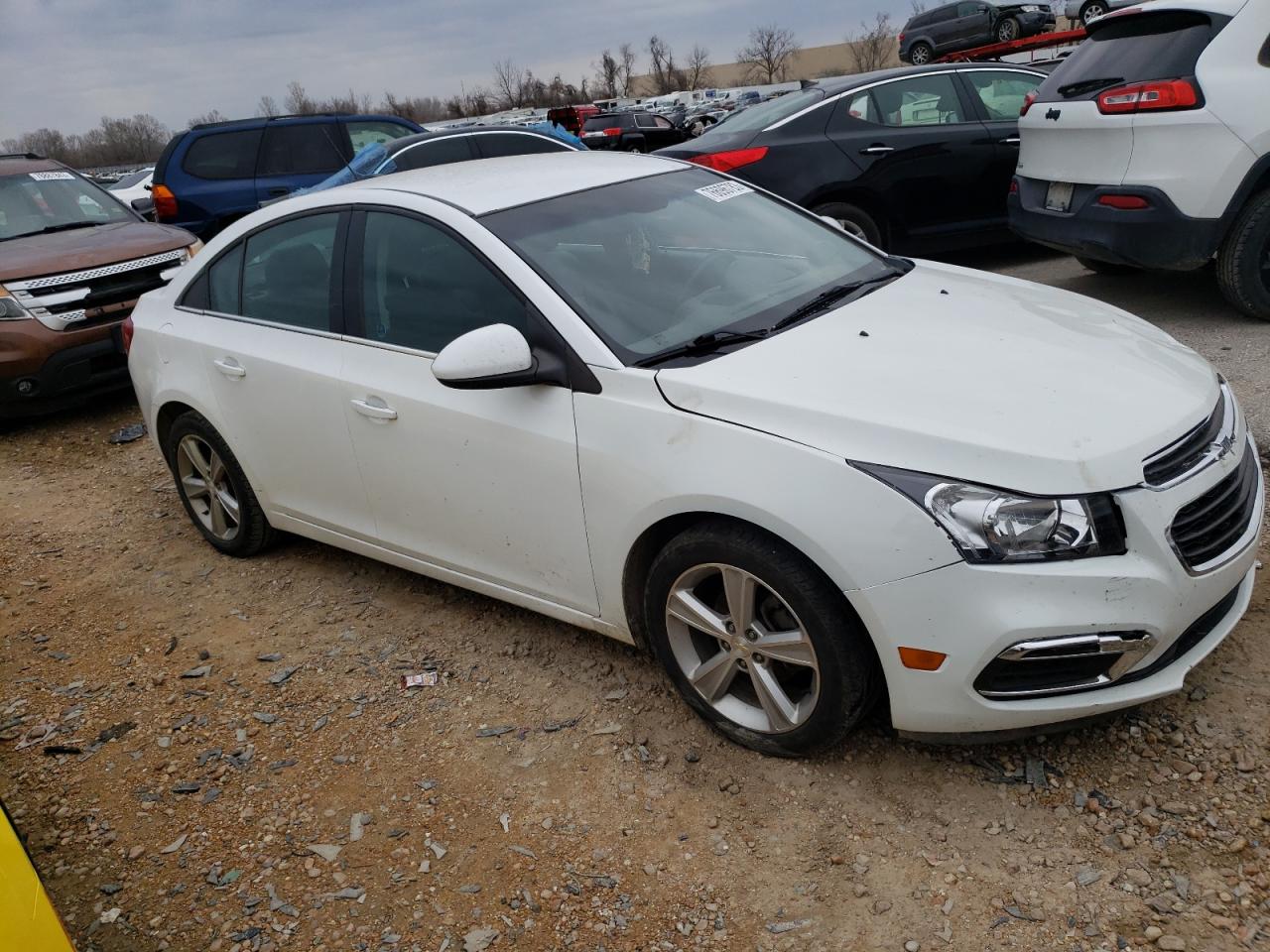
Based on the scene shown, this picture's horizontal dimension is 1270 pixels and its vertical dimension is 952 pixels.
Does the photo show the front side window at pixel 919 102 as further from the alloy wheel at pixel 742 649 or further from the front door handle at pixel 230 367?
the alloy wheel at pixel 742 649

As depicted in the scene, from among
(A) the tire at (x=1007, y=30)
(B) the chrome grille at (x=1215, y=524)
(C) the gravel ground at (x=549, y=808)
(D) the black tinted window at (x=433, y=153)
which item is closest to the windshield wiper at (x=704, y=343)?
(C) the gravel ground at (x=549, y=808)

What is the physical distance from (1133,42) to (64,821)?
20.5ft

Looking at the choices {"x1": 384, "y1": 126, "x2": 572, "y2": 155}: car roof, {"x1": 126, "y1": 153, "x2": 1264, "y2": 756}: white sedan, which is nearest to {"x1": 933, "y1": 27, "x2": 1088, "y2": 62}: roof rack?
{"x1": 384, "y1": 126, "x2": 572, "y2": 155}: car roof

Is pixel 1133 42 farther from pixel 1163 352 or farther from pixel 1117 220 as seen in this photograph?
pixel 1163 352

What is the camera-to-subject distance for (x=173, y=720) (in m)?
3.52

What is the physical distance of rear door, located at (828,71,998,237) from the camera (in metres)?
7.24

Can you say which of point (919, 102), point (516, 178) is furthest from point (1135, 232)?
point (516, 178)

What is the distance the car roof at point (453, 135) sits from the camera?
31.2ft

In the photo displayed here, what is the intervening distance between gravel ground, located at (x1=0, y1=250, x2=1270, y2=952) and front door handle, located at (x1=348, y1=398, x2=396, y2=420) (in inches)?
34.8

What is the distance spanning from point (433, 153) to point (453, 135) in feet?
1.31

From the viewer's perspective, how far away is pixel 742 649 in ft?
9.18

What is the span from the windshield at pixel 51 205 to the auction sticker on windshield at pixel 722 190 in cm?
612

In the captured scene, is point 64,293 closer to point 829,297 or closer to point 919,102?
point 829,297

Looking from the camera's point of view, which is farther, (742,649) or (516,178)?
(516,178)
